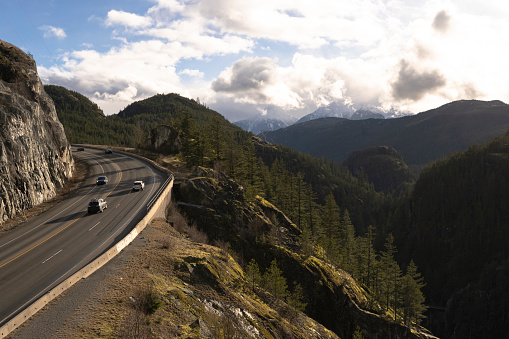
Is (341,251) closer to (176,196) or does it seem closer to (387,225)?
(176,196)

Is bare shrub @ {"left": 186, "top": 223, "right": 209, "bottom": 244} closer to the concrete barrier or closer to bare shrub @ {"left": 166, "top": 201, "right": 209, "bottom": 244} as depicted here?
bare shrub @ {"left": 166, "top": 201, "right": 209, "bottom": 244}

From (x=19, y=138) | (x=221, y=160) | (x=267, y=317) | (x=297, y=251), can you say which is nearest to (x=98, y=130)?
(x=221, y=160)

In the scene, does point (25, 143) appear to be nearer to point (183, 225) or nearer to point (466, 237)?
point (183, 225)

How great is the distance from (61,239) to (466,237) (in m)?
162

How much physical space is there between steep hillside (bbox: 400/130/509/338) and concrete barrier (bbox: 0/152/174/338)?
375 ft

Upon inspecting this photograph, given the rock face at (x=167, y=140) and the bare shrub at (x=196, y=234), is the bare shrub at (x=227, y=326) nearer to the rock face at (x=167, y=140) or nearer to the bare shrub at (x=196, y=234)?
the bare shrub at (x=196, y=234)

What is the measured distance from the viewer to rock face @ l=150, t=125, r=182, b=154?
73.5 metres

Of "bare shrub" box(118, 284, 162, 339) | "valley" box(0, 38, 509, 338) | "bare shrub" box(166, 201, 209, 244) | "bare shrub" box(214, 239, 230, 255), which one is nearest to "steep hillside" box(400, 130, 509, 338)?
"valley" box(0, 38, 509, 338)

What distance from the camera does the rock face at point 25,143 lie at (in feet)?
106

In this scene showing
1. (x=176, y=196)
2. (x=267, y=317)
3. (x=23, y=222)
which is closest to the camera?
(x=267, y=317)

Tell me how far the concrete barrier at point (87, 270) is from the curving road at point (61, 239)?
1.00m

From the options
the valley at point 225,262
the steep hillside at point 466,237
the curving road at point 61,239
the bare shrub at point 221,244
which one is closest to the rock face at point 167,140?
the valley at point 225,262

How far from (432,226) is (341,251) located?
119298mm

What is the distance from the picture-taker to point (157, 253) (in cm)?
2269
